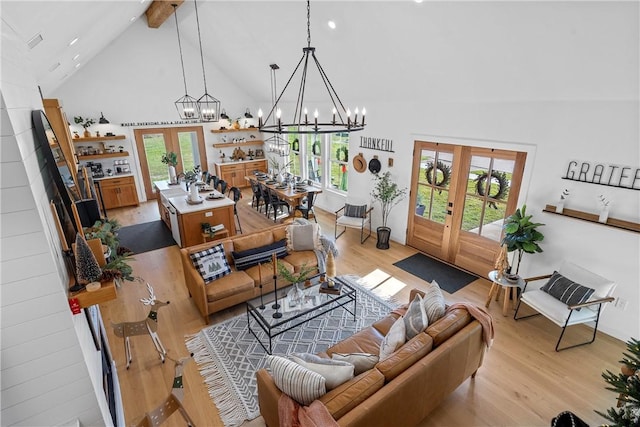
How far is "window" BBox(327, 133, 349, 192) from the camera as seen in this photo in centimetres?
766

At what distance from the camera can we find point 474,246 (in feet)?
17.6

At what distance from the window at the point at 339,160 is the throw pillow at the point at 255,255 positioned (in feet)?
10.6

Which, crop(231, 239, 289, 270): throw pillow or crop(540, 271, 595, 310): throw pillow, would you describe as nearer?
crop(540, 271, 595, 310): throw pillow

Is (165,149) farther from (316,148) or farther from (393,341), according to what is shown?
(393,341)

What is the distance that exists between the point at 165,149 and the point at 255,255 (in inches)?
259

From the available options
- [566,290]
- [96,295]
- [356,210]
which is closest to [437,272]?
[566,290]

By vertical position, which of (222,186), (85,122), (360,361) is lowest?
(360,361)

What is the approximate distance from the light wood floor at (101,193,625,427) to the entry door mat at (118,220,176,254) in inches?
60.9

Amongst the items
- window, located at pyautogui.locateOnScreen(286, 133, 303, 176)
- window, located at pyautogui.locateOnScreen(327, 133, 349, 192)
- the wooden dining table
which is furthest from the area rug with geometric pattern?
window, located at pyautogui.locateOnScreen(286, 133, 303, 176)

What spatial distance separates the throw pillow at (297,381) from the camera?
7.60 feet

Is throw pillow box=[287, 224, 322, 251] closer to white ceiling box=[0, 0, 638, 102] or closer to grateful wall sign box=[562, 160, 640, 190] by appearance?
white ceiling box=[0, 0, 638, 102]

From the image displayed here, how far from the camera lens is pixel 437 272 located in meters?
5.52

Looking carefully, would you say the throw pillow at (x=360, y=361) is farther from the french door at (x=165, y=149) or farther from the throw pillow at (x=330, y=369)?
the french door at (x=165, y=149)

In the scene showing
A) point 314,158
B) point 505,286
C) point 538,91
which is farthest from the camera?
point 314,158
